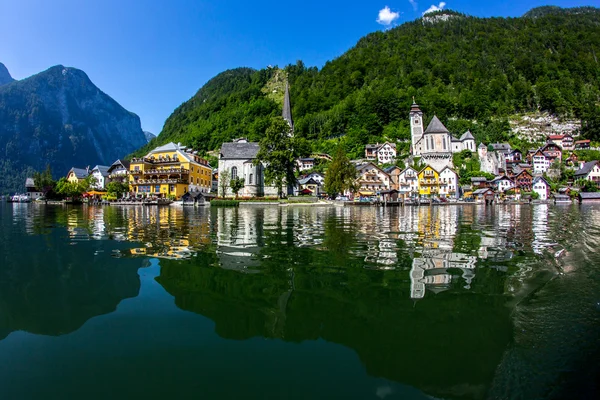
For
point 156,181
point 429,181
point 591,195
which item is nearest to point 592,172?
point 591,195

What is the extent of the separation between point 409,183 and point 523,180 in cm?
2933

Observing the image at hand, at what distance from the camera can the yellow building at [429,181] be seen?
265ft

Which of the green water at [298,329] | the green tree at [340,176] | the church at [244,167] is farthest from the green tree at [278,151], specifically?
the green water at [298,329]

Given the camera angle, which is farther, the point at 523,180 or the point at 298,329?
the point at 523,180

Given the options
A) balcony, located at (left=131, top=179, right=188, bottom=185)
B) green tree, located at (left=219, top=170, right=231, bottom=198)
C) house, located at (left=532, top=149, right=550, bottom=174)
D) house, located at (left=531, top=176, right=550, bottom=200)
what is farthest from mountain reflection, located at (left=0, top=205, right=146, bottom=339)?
house, located at (left=532, top=149, right=550, bottom=174)

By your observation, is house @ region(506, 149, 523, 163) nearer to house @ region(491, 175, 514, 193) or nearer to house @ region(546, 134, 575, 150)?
house @ region(546, 134, 575, 150)

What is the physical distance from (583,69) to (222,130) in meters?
170

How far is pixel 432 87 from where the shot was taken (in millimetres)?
138000

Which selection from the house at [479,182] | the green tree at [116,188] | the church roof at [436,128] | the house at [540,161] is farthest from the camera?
the church roof at [436,128]

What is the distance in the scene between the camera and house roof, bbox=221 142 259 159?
221 ft

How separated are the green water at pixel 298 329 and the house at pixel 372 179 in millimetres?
74047

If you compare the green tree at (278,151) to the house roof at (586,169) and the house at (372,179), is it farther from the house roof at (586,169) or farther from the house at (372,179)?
the house roof at (586,169)

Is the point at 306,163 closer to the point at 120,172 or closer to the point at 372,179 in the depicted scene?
the point at 372,179

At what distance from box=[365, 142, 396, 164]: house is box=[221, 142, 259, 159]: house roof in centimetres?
4803
